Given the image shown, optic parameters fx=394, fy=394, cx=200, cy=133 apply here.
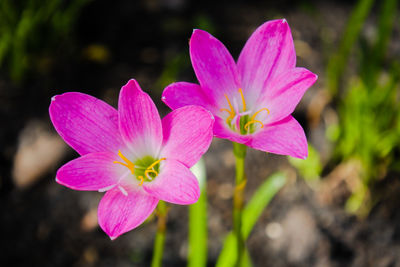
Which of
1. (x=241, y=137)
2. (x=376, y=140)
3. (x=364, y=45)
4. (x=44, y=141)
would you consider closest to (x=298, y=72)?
(x=241, y=137)

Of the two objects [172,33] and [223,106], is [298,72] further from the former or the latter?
[172,33]

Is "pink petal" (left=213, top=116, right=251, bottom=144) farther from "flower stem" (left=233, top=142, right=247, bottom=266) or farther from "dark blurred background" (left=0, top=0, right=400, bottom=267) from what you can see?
"dark blurred background" (left=0, top=0, right=400, bottom=267)

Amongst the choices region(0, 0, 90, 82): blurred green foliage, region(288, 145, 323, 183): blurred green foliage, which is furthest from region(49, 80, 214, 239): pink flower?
region(0, 0, 90, 82): blurred green foliage

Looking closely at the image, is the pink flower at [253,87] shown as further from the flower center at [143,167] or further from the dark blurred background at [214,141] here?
the dark blurred background at [214,141]

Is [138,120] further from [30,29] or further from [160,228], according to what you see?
[30,29]

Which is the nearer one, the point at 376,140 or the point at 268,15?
the point at 376,140

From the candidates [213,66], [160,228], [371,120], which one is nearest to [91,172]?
[160,228]

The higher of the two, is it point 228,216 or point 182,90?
point 182,90
